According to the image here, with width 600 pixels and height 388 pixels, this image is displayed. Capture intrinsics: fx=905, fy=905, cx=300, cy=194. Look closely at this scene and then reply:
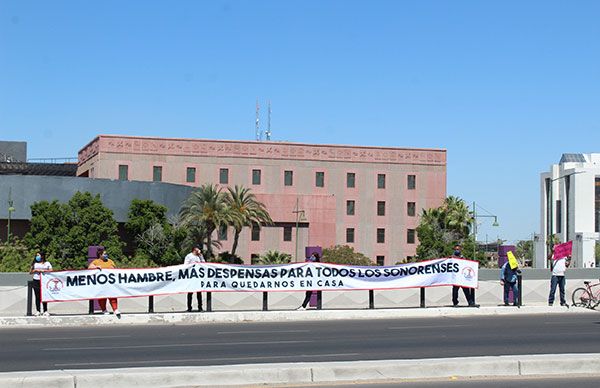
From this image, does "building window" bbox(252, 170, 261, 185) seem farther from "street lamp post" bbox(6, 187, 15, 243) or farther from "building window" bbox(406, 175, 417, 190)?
"street lamp post" bbox(6, 187, 15, 243)

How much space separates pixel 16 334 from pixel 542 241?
18655 cm

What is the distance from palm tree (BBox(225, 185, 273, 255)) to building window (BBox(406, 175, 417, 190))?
19.8 meters

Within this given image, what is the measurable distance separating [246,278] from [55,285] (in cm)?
533

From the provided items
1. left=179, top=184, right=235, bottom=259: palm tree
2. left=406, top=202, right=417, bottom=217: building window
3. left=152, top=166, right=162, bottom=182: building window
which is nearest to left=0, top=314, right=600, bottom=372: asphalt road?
left=179, top=184, right=235, bottom=259: palm tree

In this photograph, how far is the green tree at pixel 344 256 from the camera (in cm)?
8506

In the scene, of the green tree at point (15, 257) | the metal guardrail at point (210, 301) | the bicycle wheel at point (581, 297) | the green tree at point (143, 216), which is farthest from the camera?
the green tree at point (143, 216)

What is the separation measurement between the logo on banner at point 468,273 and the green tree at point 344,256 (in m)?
56.8

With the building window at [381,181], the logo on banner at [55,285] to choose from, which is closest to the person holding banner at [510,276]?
the logo on banner at [55,285]

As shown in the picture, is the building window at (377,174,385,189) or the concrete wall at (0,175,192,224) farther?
the building window at (377,174,385,189)

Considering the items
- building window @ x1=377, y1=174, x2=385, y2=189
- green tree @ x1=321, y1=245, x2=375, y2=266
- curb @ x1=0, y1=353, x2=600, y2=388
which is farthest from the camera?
building window @ x1=377, y1=174, x2=385, y2=189

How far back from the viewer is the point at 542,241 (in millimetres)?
197125

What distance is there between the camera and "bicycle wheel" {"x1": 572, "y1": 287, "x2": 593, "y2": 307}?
1072 inches

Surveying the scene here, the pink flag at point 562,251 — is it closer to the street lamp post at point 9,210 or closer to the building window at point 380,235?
the street lamp post at point 9,210

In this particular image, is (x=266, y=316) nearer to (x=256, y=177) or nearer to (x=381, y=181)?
(x=256, y=177)
